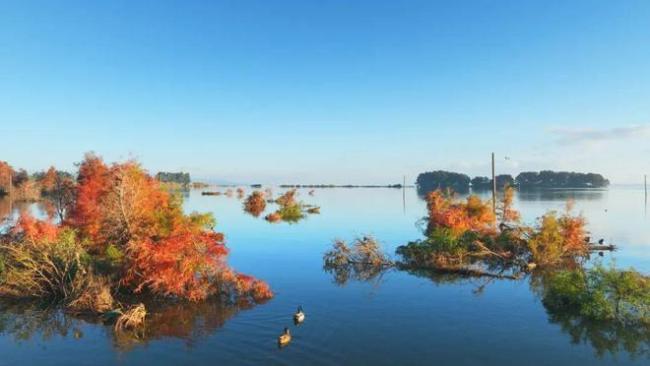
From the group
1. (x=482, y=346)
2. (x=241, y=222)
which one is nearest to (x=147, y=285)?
(x=482, y=346)

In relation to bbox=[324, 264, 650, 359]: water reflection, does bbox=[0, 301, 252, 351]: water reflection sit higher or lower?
higher

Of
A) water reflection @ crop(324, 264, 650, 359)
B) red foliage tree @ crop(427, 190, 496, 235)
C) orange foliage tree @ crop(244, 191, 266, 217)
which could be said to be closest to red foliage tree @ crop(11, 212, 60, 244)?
water reflection @ crop(324, 264, 650, 359)

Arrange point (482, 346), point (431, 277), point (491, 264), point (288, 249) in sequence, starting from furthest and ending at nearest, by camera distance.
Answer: point (288, 249) → point (491, 264) → point (431, 277) → point (482, 346)

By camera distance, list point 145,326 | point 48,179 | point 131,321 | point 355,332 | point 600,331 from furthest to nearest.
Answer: point 48,179, point 145,326, point 131,321, point 600,331, point 355,332

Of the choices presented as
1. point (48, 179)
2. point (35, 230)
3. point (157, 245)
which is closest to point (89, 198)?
point (35, 230)

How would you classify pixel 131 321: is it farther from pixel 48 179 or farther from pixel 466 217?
pixel 48 179

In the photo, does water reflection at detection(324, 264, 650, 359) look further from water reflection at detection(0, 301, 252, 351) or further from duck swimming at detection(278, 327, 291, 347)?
duck swimming at detection(278, 327, 291, 347)

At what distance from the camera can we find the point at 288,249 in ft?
171

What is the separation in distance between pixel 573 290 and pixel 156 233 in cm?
2664

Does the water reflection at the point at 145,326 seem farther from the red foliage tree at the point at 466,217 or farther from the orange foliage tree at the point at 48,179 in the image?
the orange foliage tree at the point at 48,179

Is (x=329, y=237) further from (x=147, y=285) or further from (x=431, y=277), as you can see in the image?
(x=147, y=285)

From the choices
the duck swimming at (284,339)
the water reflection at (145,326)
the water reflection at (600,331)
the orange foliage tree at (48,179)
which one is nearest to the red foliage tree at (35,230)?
the water reflection at (145,326)

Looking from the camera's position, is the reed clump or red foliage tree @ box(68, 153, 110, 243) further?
red foliage tree @ box(68, 153, 110, 243)

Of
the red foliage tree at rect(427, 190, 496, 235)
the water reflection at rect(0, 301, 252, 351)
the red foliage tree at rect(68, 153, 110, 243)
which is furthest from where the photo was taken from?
the red foliage tree at rect(427, 190, 496, 235)
